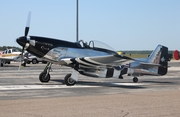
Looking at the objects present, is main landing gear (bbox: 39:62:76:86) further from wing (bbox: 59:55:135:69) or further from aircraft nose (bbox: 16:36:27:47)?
aircraft nose (bbox: 16:36:27:47)

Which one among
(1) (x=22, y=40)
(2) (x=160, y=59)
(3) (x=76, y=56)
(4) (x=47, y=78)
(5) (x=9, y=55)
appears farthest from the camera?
(5) (x=9, y=55)

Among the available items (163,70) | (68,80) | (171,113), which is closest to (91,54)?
(68,80)

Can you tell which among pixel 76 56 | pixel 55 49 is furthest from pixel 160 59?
pixel 55 49

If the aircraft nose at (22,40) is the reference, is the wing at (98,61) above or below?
below

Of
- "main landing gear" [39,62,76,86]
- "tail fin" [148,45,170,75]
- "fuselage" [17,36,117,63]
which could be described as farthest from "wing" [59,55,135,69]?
"tail fin" [148,45,170,75]

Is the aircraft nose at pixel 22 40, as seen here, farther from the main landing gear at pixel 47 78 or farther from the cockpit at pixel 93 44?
the cockpit at pixel 93 44

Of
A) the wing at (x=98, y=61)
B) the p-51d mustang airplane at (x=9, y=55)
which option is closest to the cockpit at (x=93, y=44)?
the wing at (x=98, y=61)

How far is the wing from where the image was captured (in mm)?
16344

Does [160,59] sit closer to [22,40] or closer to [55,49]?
[55,49]

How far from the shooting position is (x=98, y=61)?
55.4 feet

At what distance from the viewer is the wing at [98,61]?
16.3 m

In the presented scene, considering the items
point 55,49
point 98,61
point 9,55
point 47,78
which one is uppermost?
point 55,49

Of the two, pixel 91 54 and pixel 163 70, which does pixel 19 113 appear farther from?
pixel 163 70

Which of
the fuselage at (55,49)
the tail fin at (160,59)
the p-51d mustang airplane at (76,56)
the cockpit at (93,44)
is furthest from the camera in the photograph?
the tail fin at (160,59)
